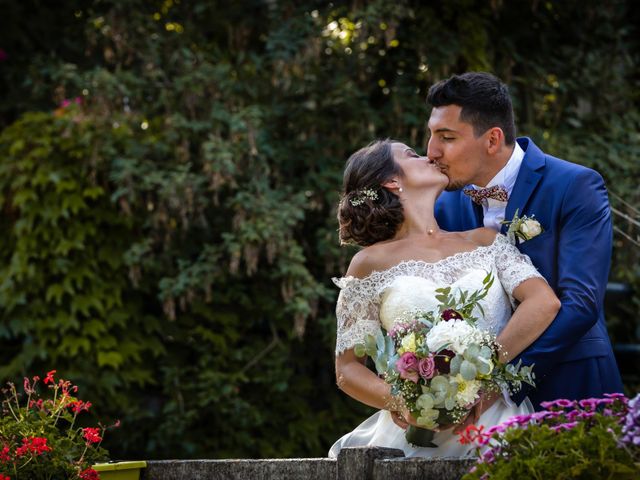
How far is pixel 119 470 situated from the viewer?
3.35 metres

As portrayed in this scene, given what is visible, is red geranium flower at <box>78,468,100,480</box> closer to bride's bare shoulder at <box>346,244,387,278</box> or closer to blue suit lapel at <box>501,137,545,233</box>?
bride's bare shoulder at <box>346,244,387,278</box>

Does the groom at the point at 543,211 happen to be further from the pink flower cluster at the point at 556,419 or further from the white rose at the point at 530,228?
the pink flower cluster at the point at 556,419

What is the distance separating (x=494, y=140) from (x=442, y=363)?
123 centimetres

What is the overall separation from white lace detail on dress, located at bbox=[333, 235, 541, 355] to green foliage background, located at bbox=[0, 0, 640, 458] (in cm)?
330

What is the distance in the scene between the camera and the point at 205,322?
7766 millimetres

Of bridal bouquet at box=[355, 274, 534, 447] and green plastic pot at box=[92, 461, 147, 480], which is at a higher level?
bridal bouquet at box=[355, 274, 534, 447]

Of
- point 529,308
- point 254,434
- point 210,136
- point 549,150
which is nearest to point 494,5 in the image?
point 549,150

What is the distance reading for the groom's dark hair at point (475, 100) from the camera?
4004 millimetres

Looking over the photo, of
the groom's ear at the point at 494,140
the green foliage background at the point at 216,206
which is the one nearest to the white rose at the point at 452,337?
the groom's ear at the point at 494,140

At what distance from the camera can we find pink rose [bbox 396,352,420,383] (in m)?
3.12

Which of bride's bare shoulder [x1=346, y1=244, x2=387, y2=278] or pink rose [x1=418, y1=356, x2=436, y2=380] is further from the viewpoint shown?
bride's bare shoulder [x1=346, y1=244, x2=387, y2=278]

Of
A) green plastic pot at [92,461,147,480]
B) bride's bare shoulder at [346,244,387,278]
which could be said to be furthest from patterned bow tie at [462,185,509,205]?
green plastic pot at [92,461,147,480]

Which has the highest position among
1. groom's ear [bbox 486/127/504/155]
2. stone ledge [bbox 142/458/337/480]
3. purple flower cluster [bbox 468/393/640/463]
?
groom's ear [bbox 486/127/504/155]

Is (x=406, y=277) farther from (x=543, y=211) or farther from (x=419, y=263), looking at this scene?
(x=543, y=211)
